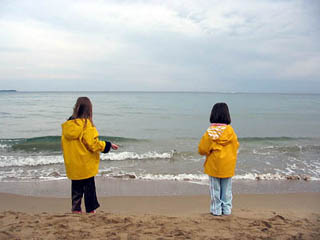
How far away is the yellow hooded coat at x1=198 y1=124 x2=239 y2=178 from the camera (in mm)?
3719

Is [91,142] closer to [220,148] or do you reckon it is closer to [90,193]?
[90,193]

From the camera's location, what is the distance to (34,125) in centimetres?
1841

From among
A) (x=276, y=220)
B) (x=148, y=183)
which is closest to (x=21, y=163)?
(x=148, y=183)

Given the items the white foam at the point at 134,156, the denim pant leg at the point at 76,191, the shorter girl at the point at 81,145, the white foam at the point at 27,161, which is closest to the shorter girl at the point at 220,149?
the shorter girl at the point at 81,145

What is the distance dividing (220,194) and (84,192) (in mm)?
2191

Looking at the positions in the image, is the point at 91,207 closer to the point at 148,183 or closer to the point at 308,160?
the point at 148,183

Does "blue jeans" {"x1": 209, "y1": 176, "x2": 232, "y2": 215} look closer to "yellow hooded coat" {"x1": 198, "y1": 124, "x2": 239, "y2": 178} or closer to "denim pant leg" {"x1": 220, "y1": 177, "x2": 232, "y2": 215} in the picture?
"denim pant leg" {"x1": 220, "y1": 177, "x2": 232, "y2": 215}

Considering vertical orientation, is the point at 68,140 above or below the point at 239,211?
above

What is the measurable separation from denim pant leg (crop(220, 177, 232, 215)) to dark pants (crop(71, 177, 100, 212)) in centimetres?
207

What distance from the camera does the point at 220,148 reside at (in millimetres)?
3725

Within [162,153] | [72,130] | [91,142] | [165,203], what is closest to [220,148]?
[91,142]

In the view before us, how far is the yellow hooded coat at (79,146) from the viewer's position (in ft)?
11.4

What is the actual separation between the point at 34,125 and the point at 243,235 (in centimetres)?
1859

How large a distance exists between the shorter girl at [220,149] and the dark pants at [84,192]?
5.99 feet
